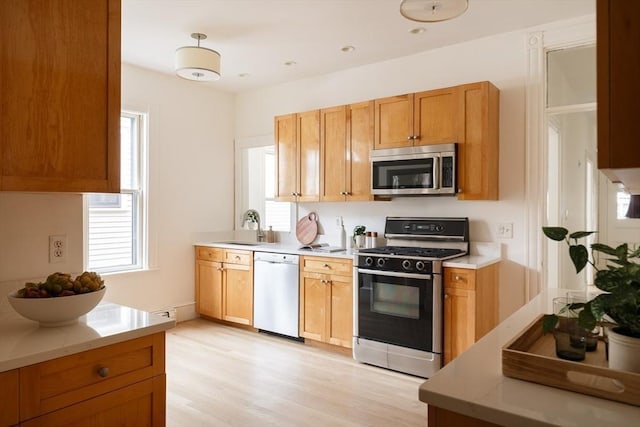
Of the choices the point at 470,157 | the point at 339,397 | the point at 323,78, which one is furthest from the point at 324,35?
the point at 339,397

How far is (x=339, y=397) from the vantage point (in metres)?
2.96

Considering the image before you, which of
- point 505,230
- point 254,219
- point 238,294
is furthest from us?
point 254,219

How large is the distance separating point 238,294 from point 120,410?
309cm

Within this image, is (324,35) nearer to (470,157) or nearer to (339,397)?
(470,157)

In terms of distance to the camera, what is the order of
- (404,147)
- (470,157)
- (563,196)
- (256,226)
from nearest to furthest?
(470,157)
(404,147)
(563,196)
(256,226)

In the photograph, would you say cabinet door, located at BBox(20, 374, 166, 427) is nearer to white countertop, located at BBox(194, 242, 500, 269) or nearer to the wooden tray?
the wooden tray

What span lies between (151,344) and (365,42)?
3127 mm

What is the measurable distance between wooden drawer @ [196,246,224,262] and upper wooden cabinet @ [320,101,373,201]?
1.38 meters

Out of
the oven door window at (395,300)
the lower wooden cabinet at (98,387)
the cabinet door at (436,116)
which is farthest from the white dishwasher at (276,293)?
the lower wooden cabinet at (98,387)

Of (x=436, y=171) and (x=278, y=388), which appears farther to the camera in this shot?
(x=436, y=171)

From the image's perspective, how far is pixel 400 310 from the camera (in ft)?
11.1

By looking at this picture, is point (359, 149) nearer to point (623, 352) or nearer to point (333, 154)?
point (333, 154)

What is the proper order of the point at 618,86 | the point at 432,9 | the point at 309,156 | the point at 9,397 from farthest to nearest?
1. the point at 309,156
2. the point at 432,9
3. the point at 9,397
4. the point at 618,86

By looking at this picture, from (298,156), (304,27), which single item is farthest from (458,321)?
(304,27)
